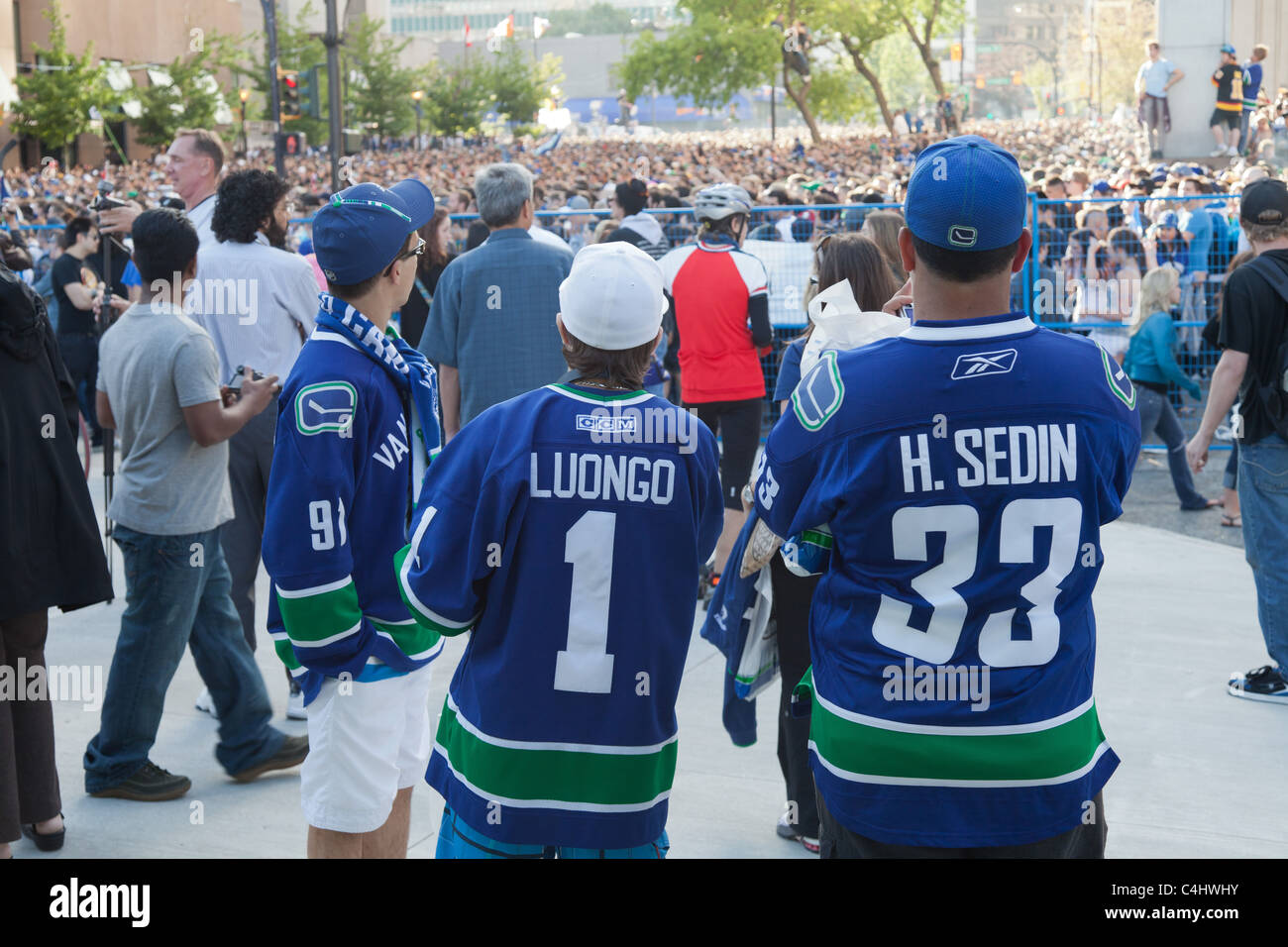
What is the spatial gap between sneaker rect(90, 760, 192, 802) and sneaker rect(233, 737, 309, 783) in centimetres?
22

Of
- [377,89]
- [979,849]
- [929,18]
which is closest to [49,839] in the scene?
[979,849]

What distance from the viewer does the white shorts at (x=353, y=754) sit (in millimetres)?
3236

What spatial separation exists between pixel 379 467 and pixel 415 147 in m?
Answer: 66.4

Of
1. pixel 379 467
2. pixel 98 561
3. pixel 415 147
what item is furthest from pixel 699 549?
pixel 415 147

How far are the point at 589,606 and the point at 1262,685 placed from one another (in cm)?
427

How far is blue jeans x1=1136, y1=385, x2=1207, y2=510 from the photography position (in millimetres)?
9305

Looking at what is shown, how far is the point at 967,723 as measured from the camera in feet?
7.77

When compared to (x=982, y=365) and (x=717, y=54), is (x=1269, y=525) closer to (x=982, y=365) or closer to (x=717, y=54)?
(x=982, y=365)

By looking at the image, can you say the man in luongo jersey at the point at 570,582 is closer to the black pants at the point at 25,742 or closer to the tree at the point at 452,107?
the black pants at the point at 25,742

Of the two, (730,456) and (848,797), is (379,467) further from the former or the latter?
(730,456)

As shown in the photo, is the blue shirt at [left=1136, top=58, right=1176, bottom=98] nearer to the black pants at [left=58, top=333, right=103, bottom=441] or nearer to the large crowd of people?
the black pants at [left=58, top=333, right=103, bottom=441]

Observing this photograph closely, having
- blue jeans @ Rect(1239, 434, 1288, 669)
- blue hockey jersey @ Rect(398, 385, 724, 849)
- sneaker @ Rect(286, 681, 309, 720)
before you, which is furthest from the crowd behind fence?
blue hockey jersey @ Rect(398, 385, 724, 849)

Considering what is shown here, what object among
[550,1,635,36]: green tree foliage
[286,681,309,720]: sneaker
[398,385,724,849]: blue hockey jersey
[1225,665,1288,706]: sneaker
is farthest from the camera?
[550,1,635,36]: green tree foliage

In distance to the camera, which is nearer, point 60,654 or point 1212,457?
point 60,654
